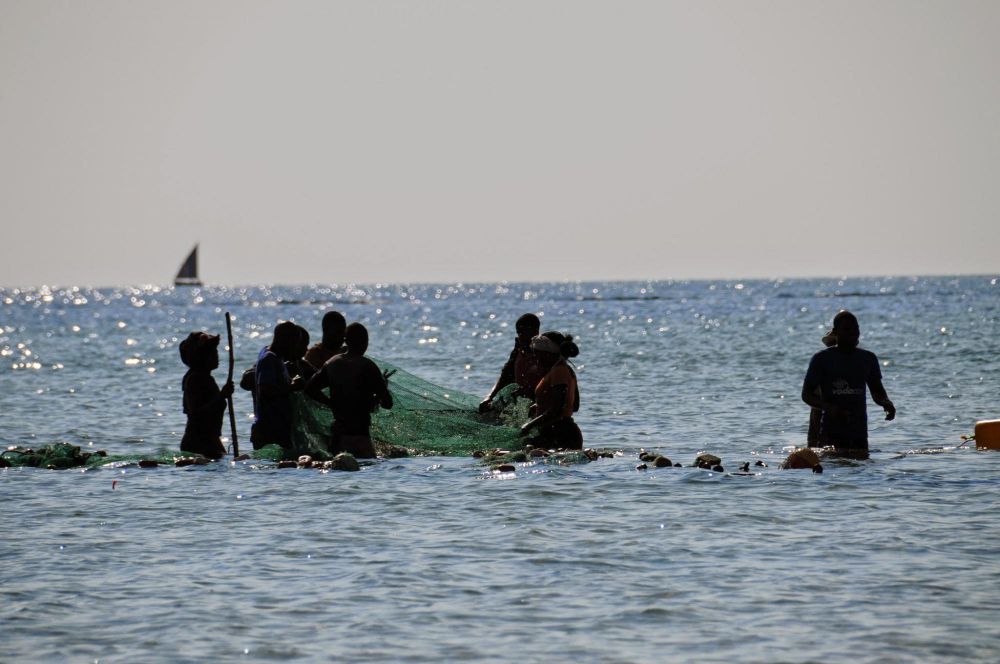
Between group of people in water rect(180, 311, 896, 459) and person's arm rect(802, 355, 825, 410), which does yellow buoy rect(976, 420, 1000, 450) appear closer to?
group of people in water rect(180, 311, 896, 459)

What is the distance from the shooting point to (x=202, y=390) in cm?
1484

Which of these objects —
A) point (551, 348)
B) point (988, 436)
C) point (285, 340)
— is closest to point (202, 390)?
point (285, 340)

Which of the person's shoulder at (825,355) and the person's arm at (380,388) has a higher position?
the person's shoulder at (825,355)

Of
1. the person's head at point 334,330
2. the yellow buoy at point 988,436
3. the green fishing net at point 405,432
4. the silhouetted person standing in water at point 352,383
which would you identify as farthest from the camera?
the yellow buoy at point 988,436

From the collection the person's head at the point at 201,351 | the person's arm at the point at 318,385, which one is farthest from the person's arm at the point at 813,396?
the person's head at the point at 201,351

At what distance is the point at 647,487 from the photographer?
1397 centimetres

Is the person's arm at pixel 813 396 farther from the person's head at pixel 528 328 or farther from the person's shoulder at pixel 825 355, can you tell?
the person's head at pixel 528 328

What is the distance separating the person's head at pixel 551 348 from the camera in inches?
586

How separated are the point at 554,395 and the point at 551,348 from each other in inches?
19.5

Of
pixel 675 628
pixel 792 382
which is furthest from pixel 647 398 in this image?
pixel 675 628

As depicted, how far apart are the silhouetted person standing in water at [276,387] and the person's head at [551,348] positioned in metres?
2.47

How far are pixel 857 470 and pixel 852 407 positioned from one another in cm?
78

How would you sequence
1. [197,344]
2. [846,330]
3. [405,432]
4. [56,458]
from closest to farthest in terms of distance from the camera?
[846,330] < [197,344] < [56,458] < [405,432]

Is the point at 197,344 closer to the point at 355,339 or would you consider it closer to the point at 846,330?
the point at 355,339
